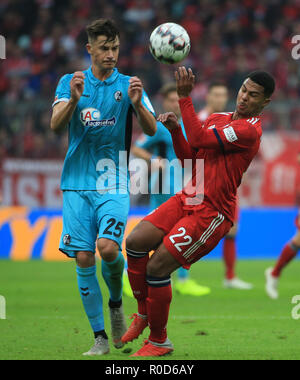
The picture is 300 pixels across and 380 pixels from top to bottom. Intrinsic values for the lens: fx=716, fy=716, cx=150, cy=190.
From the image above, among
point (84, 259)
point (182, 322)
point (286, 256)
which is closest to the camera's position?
point (84, 259)

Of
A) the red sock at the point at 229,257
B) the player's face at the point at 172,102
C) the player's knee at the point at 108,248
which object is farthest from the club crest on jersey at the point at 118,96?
the red sock at the point at 229,257

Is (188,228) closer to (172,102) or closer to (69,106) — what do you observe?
(69,106)

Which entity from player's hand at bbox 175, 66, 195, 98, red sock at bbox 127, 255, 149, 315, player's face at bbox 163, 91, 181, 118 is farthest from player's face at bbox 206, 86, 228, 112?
red sock at bbox 127, 255, 149, 315

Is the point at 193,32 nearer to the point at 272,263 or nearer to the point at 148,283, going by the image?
the point at 272,263

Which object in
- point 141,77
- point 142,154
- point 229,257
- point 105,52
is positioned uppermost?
point 141,77

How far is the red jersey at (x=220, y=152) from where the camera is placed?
5.43 metres

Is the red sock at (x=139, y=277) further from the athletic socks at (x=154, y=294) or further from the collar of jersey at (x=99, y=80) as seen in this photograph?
the collar of jersey at (x=99, y=80)

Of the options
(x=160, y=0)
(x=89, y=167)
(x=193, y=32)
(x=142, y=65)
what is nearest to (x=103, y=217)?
(x=89, y=167)

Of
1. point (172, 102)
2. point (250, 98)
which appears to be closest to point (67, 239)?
point (250, 98)

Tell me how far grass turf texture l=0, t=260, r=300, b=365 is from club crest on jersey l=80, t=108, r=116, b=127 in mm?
1794

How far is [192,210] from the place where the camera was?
18.2 ft

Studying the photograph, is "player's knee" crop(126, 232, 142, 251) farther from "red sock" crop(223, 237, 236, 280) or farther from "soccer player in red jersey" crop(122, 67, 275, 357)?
"red sock" crop(223, 237, 236, 280)

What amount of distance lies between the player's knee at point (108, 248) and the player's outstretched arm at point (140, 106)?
0.94 m

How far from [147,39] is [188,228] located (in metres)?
14.2
